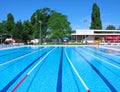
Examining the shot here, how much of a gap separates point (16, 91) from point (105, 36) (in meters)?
69.8

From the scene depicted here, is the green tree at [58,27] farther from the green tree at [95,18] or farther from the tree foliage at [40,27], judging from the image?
the green tree at [95,18]

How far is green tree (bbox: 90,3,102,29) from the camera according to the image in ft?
234

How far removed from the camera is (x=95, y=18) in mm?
71375

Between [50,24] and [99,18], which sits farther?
[99,18]

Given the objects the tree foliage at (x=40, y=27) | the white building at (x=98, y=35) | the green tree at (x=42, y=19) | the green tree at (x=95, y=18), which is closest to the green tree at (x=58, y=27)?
the tree foliage at (x=40, y=27)

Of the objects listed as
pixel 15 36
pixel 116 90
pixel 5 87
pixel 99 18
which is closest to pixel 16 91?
pixel 5 87

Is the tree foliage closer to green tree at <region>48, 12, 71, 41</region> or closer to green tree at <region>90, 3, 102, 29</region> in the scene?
green tree at <region>48, 12, 71, 41</region>

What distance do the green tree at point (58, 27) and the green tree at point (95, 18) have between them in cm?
1240

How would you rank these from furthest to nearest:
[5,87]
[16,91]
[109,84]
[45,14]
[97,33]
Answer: [97,33] → [45,14] → [109,84] → [5,87] → [16,91]

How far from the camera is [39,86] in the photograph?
8.12 m

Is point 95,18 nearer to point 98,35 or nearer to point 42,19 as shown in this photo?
point 98,35

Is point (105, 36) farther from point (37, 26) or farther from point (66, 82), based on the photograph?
point (66, 82)

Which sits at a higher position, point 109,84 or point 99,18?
point 99,18

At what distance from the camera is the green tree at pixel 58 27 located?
198ft
